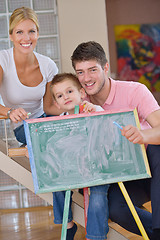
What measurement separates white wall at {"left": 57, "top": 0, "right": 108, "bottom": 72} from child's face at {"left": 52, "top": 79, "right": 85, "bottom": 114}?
6.14 ft

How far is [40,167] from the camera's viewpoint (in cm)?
179

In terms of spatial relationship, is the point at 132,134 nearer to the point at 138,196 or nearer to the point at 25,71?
the point at 138,196

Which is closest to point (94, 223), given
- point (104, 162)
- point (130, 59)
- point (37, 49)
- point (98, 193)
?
point (98, 193)

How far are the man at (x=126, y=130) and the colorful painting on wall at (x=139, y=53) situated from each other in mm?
2675

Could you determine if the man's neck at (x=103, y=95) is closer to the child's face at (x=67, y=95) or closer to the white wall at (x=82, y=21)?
the child's face at (x=67, y=95)

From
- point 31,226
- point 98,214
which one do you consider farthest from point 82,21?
point 98,214

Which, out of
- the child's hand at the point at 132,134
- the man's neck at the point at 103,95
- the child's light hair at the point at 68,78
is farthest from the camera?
the man's neck at the point at 103,95

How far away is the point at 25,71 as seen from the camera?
2422 millimetres

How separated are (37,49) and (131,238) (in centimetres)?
229

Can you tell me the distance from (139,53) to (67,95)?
10.1ft

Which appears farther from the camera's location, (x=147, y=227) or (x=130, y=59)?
(x=130, y=59)

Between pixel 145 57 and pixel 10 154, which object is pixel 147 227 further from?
pixel 145 57

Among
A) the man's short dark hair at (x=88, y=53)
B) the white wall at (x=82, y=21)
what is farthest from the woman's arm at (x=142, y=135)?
the white wall at (x=82, y=21)

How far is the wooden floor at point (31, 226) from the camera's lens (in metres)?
2.80
